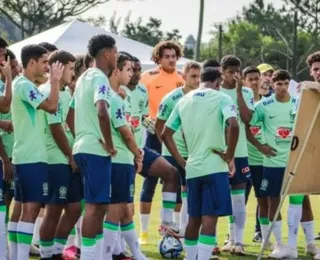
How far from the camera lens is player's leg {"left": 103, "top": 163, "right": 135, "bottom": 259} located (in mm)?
9836

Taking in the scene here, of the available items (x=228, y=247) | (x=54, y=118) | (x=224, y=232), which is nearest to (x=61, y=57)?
(x=54, y=118)

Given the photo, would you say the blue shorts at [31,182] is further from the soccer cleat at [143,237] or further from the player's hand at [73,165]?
the soccer cleat at [143,237]

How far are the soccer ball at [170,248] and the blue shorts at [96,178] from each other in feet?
6.98

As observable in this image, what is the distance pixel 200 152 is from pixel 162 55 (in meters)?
3.26

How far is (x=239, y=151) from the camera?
1184 cm

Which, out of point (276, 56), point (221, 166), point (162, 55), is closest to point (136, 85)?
point (162, 55)

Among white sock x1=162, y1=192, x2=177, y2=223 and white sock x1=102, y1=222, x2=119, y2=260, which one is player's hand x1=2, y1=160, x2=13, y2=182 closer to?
white sock x1=102, y1=222, x2=119, y2=260

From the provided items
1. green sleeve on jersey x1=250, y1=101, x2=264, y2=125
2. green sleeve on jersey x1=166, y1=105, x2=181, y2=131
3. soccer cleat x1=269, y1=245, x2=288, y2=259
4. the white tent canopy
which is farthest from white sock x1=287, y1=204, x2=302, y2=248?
the white tent canopy

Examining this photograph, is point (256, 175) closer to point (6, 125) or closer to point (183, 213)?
point (183, 213)

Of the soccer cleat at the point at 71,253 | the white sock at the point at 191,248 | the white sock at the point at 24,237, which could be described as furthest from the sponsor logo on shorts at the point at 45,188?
the white sock at the point at 191,248

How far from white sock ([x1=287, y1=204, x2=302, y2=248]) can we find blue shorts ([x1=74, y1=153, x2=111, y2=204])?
317cm

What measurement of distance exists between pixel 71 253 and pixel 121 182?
1274mm

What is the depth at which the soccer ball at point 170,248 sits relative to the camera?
11219 mm

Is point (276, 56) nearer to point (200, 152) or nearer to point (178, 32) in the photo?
point (178, 32)
